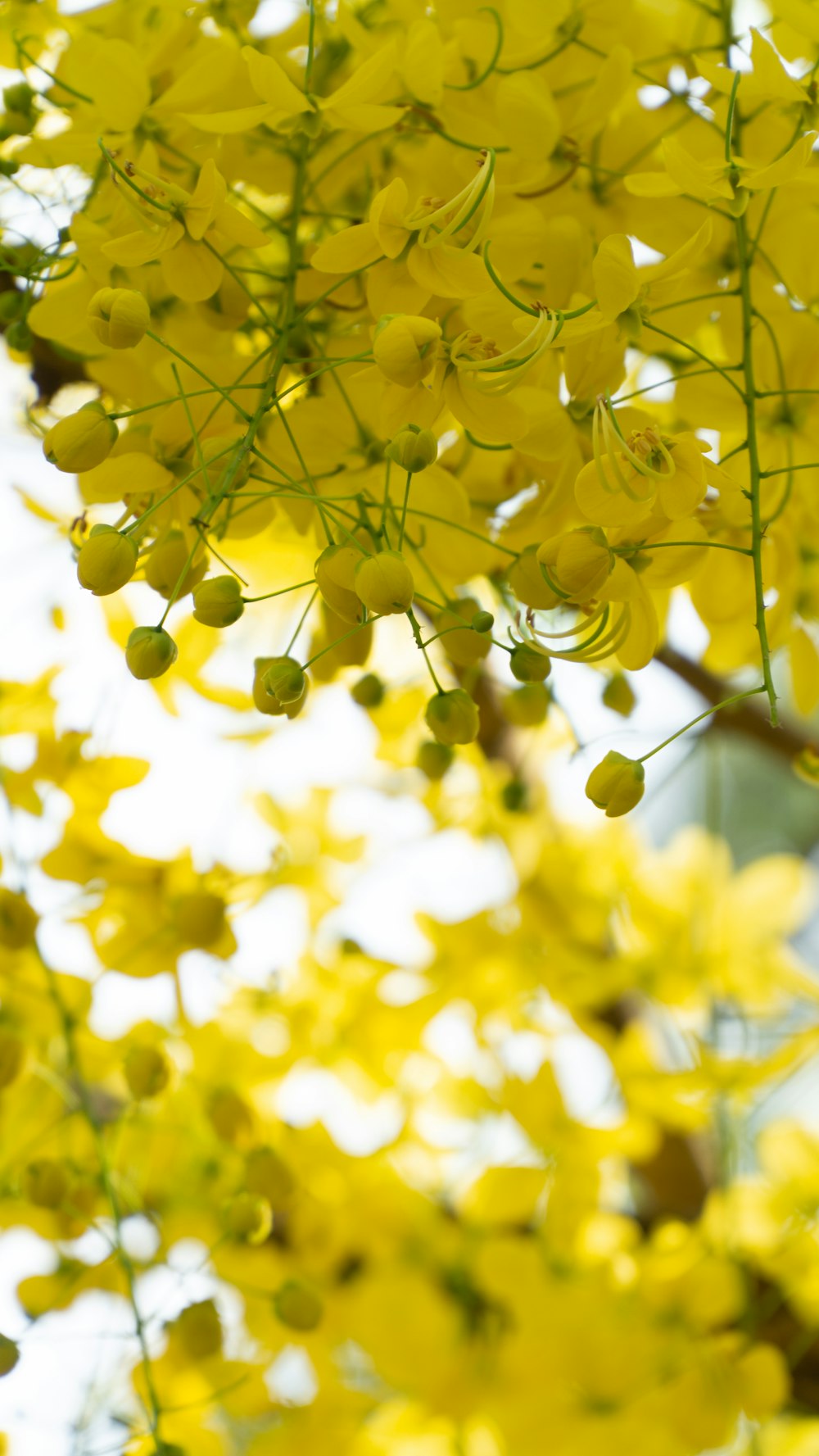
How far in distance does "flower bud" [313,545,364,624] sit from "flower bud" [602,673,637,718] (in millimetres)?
134

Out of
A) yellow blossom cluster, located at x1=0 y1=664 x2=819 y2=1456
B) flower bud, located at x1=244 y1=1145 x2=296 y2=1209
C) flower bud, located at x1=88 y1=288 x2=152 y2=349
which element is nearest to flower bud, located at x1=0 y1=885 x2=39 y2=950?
yellow blossom cluster, located at x1=0 y1=664 x2=819 y2=1456

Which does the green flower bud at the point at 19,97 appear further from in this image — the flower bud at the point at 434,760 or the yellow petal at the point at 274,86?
the flower bud at the point at 434,760

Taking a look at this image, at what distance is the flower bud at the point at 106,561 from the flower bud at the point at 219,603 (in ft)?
0.06

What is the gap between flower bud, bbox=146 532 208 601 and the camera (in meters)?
0.27

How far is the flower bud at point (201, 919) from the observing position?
416mm

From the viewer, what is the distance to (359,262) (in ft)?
0.79

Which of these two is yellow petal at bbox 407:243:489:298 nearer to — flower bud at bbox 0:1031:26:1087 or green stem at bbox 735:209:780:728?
green stem at bbox 735:209:780:728

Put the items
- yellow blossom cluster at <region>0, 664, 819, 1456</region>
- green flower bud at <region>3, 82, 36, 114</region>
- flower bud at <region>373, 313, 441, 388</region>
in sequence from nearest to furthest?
flower bud at <region>373, 313, 441, 388</region> → green flower bud at <region>3, 82, 36, 114</region> → yellow blossom cluster at <region>0, 664, 819, 1456</region>

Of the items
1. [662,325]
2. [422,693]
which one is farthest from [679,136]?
[422,693]

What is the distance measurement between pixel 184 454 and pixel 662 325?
0.39 feet

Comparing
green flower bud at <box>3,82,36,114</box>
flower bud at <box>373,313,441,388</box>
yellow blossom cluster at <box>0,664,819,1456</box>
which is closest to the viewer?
flower bud at <box>373,313,441,388</box>

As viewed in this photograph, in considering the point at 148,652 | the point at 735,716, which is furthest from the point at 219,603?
the point at 735,716

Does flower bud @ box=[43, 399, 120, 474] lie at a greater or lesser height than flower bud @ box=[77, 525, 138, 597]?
greater

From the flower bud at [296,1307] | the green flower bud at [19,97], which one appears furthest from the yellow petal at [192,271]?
the flower bud at [296,1307]
